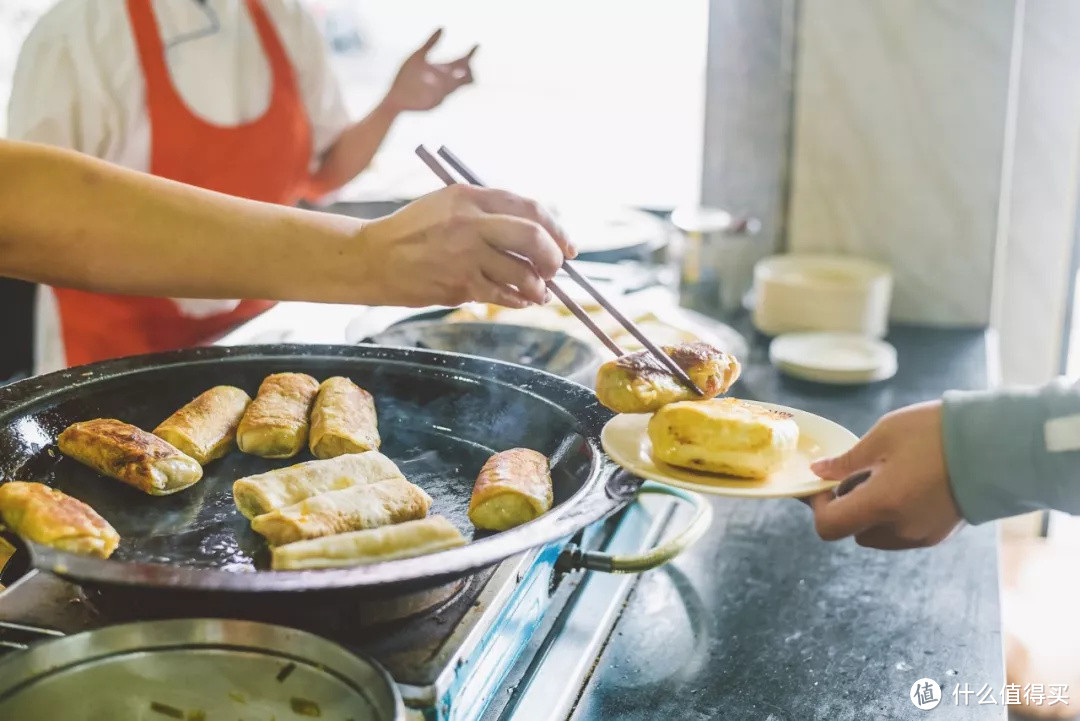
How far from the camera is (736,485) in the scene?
1.18 m

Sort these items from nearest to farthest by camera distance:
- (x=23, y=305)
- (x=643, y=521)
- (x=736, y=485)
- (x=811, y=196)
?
(x=736, y=485) → (x=643, y=521) → (x=23, y=305) → (x=811, y=196)

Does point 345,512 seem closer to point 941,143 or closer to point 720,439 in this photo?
point 720,439

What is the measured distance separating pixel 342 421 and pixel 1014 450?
3.20ft

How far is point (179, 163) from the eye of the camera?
282cm

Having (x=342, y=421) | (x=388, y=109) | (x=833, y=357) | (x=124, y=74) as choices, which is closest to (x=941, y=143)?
(x=833, y=357)

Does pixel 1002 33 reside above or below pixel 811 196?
above

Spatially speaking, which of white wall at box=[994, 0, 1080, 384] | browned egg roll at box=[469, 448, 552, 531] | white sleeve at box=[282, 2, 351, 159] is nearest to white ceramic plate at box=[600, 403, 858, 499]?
browned egg roll at box=[469, 448, 552, 531]

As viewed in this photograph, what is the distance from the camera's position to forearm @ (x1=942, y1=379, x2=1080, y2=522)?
1.18 metres

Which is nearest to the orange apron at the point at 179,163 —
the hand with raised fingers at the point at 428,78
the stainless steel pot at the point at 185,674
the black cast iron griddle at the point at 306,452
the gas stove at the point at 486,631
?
the hand with raised fingers at the point at 428,78

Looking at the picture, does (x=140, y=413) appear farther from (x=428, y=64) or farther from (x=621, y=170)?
(x=621, y=170)

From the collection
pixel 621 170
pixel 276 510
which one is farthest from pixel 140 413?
pixel 621 170

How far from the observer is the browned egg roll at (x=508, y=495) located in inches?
50.4

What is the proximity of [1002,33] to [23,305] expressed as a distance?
3.15 m

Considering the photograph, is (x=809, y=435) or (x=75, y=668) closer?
(x=75, y=668)
